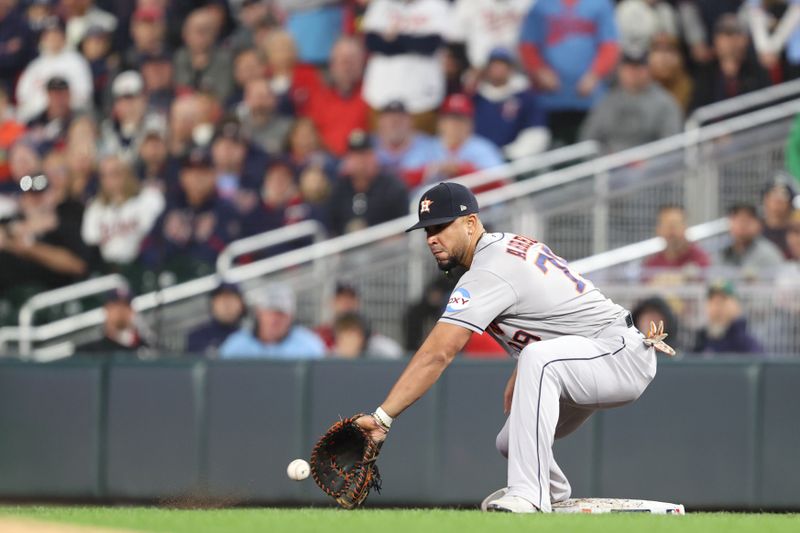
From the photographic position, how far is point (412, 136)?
38.5 feet

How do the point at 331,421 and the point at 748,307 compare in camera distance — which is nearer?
the point at 331,421

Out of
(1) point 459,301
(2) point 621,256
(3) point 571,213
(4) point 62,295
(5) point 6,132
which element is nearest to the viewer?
(1) point 459,301

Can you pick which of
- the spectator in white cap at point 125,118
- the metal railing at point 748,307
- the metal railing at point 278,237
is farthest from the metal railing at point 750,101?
the spectator in white cap at point 125,118

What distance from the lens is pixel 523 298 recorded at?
5676 millimetres

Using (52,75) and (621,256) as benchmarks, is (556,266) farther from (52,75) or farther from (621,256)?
(52,75)

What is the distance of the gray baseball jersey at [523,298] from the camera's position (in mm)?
5551

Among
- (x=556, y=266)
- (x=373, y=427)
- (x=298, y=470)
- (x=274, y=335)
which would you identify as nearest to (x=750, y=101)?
(x=274, y=335)

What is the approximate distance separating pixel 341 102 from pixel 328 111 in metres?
0.14

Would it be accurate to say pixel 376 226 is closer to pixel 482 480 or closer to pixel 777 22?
pixel 482 480

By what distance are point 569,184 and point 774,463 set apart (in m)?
2.99

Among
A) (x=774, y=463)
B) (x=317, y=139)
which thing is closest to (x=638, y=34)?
(x=317, y=139)

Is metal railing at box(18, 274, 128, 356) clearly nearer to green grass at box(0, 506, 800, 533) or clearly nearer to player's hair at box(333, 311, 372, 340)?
player's hair at box(333, 311, 372, 340)

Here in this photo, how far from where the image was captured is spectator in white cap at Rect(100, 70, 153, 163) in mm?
12680

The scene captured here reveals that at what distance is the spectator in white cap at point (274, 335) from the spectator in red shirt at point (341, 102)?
8.48ft
